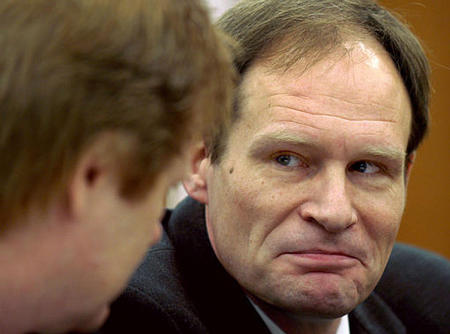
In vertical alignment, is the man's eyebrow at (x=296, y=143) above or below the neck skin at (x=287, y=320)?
above

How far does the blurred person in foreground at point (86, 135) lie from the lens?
80cm

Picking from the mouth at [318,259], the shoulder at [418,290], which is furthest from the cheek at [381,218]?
the shoulder at [418,290]

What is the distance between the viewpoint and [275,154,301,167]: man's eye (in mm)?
1570

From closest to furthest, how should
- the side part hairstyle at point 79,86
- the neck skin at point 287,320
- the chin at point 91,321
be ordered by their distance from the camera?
the side part hairstyle at point 79,86, the chin at point 91,321, the neck skin at point 287,320

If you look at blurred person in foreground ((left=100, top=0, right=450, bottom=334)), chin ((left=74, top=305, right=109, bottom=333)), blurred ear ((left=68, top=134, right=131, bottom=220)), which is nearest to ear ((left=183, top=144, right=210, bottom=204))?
blurred person in foreground ((left=100, top=0, right=450, bottom=334))

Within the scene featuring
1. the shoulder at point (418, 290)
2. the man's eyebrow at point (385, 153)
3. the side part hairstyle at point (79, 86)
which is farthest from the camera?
the shoulder at point (418, 290)

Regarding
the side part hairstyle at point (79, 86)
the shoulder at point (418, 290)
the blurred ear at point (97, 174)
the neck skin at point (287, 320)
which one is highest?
the side part hairstyle at point (79, 86)

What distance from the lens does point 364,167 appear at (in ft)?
5.27

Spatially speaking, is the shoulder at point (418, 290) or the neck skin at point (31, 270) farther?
the shoulder at point (418, 290)

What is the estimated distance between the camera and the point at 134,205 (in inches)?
35.4

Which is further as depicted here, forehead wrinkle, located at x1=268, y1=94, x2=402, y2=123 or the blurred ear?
forehead wrinkle, located at x1=268, y1=94, x2=402, y2=123

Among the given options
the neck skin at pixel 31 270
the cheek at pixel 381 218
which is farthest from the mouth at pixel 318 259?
the neck skin at pixel 31 270

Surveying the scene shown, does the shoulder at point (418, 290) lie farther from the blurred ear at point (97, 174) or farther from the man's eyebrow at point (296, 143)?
the blurred ear at point (97, 174)

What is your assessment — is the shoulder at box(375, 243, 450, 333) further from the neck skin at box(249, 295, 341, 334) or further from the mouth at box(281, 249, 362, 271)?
the mouth at box(281, 249, 362, 271)
